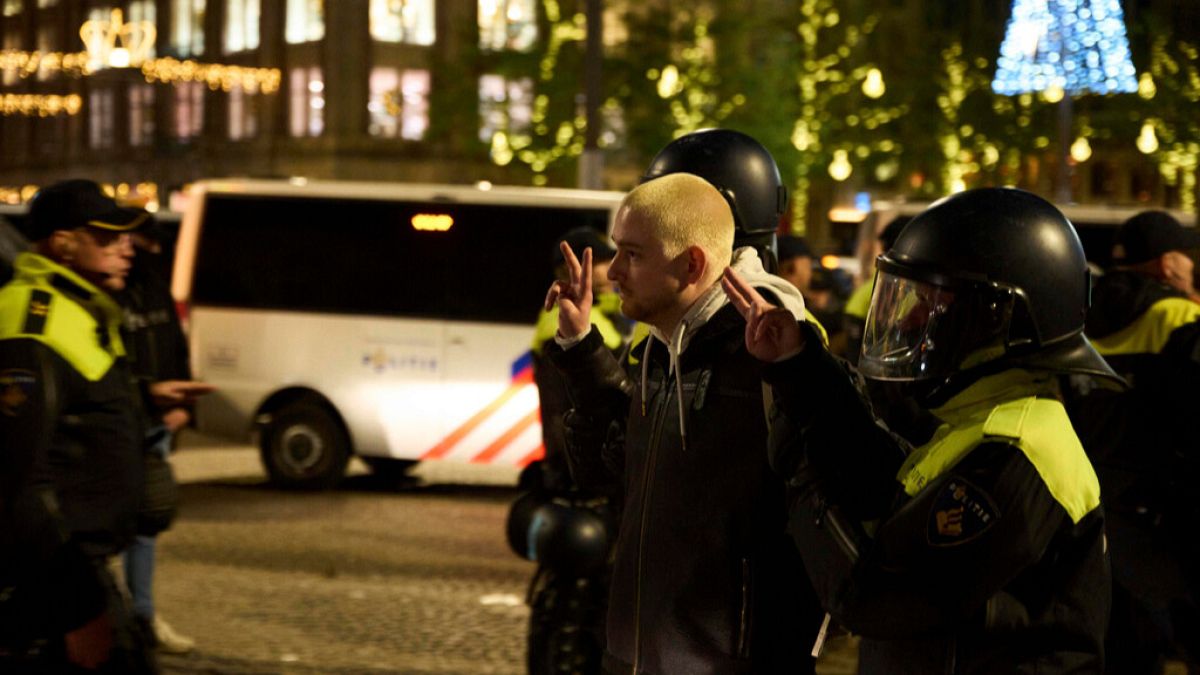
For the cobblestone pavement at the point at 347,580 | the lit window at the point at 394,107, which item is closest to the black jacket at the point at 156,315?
the cobblestone pavement at the point at 347,580

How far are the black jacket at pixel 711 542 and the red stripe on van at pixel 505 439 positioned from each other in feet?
31.1

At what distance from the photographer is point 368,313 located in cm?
1329

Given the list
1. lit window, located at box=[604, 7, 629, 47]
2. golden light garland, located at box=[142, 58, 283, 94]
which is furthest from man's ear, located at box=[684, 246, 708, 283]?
golden light garland, located at box=[142, 58, 283, 94]

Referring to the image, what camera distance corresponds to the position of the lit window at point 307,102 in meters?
48.9

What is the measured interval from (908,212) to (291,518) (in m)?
5.40

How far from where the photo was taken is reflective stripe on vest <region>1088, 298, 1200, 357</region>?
17.4 feet

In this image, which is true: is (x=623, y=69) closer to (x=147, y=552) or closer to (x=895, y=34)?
(x=895, y=34)

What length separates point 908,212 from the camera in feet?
42.3

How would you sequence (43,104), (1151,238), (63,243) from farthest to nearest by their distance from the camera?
(43,104)
(1151,238)
(63,243)

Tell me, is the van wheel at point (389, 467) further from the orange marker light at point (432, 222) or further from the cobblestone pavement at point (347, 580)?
the orange marker light at point (432, 222)

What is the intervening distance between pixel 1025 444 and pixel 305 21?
48739 mm

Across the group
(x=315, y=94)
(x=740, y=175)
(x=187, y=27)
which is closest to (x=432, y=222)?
(x=740, y=175)

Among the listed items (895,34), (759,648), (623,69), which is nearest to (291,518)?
(759,648)

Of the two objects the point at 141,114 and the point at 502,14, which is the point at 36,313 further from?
the point at 141,114
